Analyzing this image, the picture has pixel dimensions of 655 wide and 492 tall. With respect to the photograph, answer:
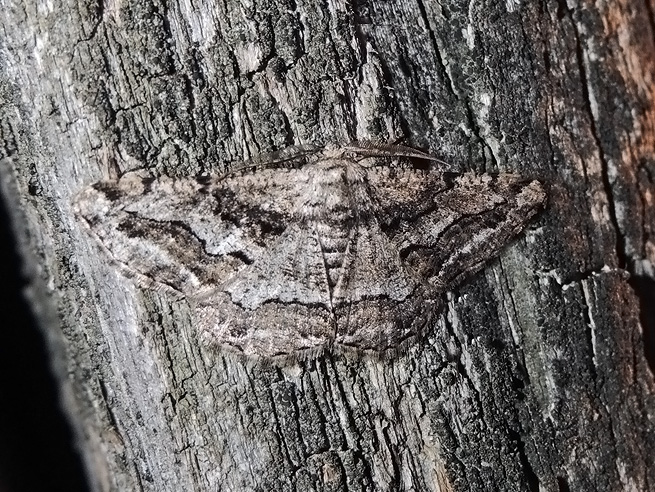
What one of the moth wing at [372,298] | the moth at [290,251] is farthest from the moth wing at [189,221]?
the moth wing at [372,298]

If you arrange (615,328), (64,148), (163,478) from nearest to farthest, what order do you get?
(64,148) < (163,478) < (615,328)

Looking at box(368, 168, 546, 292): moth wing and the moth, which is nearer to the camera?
the moth

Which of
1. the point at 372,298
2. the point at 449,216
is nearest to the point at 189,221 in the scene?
the point at 372,298

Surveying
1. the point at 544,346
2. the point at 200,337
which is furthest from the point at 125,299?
the point at 544,346

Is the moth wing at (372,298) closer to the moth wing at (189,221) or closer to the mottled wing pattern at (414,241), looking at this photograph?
the mottled wing pattern at (414,241)

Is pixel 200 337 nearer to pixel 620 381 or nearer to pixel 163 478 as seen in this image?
pixel 163 478

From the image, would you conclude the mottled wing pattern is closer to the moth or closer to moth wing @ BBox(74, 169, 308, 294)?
the moth

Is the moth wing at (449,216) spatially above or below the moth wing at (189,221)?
below

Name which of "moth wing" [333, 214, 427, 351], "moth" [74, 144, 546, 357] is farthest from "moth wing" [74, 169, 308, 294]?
"moth wing" [333, 214, 427, 351]
